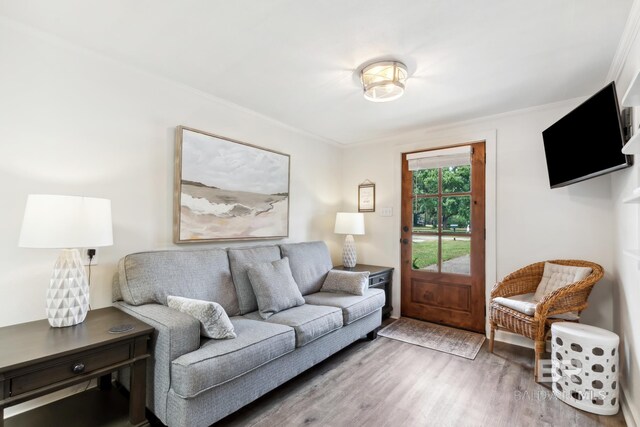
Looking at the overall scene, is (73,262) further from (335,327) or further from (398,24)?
(398,24)

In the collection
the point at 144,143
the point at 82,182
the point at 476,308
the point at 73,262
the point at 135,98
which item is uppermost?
the point at 135,98

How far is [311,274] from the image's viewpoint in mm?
3102

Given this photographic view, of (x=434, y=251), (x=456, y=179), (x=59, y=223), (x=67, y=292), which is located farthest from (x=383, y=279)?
(x=59, y=223)

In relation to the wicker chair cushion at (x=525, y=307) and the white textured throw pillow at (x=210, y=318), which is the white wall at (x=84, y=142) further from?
the wicker chair cushion at (x=525, y=307)

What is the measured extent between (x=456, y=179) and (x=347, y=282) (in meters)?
1.66

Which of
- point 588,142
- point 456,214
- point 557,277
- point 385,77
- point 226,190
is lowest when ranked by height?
point 557,277

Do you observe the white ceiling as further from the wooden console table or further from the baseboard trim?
the baseboard trim

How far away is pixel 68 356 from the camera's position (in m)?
1.37

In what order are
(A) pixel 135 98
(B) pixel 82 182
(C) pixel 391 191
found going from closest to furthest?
(B) pixel 82 182 → (A) pixel 135 98 → (C) pixel 391 191

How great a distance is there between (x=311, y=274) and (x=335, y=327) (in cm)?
75

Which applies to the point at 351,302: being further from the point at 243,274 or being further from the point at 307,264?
the point at 243,274

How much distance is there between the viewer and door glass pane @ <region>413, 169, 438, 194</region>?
3.57 meters

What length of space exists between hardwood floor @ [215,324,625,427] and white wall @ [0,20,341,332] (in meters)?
1.38

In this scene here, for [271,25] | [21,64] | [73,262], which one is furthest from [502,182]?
[21,64]
